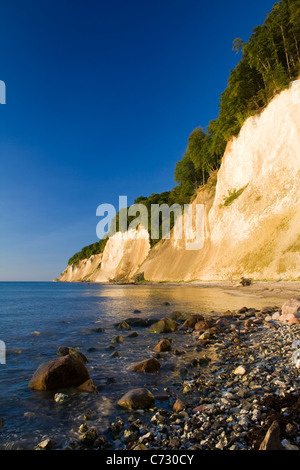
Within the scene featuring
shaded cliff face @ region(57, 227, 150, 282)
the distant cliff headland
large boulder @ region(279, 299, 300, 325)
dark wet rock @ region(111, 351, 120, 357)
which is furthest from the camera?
shaded cliff face @ region(57, 227, 150, 282)

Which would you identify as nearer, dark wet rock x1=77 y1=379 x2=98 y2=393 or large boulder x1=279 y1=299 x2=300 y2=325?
dark wet rock x1=77 y1=379 x2=98 y2=393

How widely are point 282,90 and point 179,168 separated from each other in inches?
1304

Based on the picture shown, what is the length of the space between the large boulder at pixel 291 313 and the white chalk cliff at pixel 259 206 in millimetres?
11503

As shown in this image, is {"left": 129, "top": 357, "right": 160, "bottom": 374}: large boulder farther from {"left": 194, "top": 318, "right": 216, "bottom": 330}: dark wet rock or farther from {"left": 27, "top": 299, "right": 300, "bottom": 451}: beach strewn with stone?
{"left": 194, "top": 318, "right": 216, "bottom": 330}: dark wet rock

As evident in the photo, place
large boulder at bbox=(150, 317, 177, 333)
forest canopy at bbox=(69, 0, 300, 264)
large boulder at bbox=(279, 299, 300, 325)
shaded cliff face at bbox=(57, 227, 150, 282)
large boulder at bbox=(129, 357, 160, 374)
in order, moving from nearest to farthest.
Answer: large boulder at bbox=(129, 357, 160, 374)
large boulder at bbox=(279, 299, 300, 325)
large boulder at bbox=(150, 317, 177, 333)
forest canopy at bbox=(69, 0, 300, 264)
shaded cliff face at bbox=(57, 227, 150, 282)

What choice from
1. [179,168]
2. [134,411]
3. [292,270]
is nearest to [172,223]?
[179,168]

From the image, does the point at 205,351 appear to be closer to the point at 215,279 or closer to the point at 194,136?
the point at 215,279

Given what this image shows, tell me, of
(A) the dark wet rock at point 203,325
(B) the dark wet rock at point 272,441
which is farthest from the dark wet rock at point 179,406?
(A) the dark wet rock at point 203,325

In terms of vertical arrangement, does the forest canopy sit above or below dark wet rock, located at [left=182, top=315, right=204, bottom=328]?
above

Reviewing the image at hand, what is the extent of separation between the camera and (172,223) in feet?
207

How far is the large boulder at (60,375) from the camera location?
555 centimetres

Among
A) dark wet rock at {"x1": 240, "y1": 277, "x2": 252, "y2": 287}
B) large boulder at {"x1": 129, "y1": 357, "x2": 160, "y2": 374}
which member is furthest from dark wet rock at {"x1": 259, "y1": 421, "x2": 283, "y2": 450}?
dark wet rock at {"x1": 240, "y1": 277, "x2": 252, "y2": 287}

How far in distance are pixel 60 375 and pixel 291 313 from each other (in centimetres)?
909

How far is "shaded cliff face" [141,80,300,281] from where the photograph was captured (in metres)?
24.4
